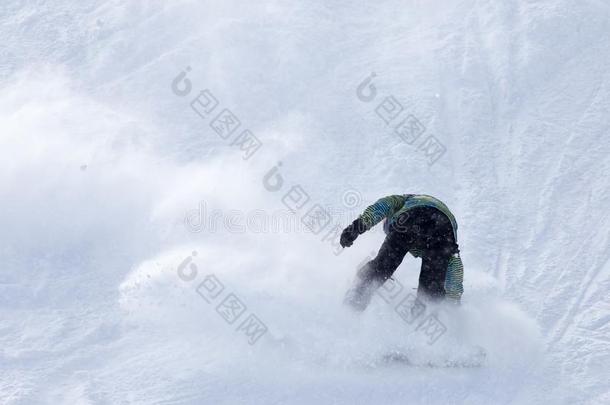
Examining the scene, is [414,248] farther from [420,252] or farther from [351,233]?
[351,233]

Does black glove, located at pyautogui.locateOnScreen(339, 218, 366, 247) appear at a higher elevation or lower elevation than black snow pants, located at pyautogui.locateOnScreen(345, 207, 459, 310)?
higher

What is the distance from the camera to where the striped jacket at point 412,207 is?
5.74m

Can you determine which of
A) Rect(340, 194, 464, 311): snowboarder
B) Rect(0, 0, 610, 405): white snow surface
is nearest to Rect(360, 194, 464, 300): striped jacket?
Rect(340, 194, 464, 311): snowboarder

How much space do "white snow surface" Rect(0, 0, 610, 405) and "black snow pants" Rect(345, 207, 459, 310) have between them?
0.77 ft

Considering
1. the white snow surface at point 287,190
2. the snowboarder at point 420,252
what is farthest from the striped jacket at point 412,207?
the white snow surface at point 287,190

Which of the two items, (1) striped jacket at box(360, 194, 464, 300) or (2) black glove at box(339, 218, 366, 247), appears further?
(1) striped jacket at box(360, 194, 464, 300)

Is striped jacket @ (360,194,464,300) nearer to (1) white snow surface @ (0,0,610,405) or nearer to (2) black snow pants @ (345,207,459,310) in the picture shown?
(2) black snow pants @ (345,207,459,310)

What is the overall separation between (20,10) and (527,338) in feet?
30.7

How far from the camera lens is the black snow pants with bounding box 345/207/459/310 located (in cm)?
573

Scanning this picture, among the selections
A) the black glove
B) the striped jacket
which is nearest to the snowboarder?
the striped jacket

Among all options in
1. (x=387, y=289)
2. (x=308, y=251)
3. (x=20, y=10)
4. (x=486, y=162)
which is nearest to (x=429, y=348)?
(x=387, y=289)

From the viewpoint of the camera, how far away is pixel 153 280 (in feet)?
21.0

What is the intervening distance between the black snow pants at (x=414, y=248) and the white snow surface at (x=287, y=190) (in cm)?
23

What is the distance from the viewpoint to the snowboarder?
5730 mm
